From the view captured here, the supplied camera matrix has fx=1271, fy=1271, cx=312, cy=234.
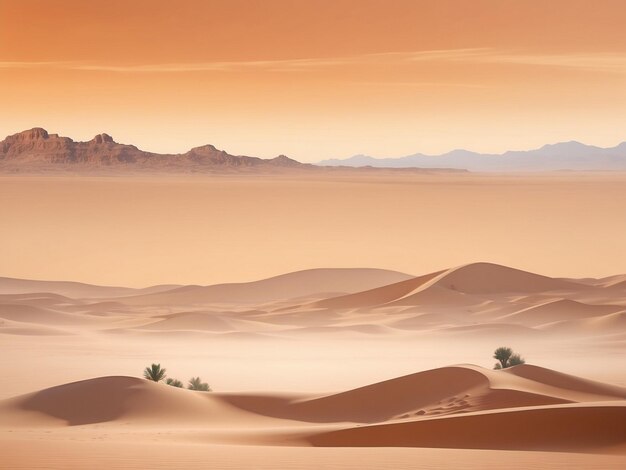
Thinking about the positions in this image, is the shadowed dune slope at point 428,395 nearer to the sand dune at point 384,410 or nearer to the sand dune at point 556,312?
the sand dune at point 384,410

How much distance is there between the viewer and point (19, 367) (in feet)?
144

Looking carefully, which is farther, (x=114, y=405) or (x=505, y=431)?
(x=114, y=405)

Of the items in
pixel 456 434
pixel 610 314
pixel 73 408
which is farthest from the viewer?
pixel 610 314

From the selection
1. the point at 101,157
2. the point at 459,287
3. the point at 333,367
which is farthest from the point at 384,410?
the point at 101,157

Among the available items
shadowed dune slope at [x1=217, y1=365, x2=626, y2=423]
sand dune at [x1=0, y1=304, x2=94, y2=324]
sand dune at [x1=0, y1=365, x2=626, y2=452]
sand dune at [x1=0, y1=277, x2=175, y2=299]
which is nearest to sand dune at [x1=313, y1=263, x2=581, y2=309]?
sand dune at [x1=0, y1=304, x2=94, y2=324]

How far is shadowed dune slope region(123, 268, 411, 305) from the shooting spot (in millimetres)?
104750

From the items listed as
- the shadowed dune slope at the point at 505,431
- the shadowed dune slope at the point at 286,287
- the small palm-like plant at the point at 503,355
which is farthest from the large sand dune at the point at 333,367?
the small palm-like plant at the point at 503,355

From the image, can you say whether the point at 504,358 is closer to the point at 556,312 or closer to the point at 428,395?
the point at 428,395

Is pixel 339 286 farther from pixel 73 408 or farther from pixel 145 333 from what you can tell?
pixel 73 408

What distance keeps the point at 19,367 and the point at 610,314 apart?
3270 cm

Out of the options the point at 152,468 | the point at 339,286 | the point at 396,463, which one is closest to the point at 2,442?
the point at 152,468

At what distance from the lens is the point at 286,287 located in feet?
366

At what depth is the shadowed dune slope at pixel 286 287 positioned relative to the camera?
344 ft

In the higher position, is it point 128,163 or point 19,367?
point 128,163
